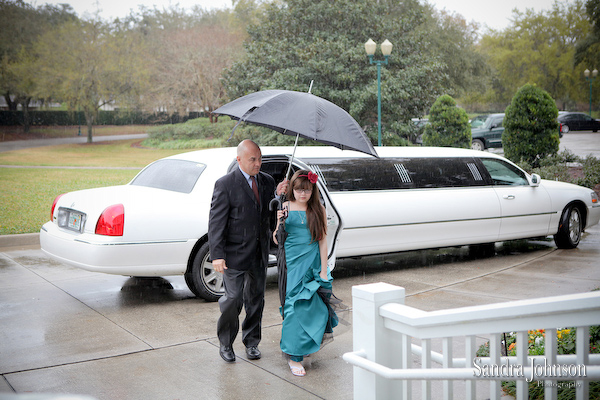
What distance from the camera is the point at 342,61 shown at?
2103 centimetres

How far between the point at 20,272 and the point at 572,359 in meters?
7.16

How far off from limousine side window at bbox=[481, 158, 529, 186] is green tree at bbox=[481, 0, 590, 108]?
35.1 metres

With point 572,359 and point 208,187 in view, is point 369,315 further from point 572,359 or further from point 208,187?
point 208,187

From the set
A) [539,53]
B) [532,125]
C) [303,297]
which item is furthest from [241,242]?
[539,53]

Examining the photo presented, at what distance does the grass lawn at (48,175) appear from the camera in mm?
11953

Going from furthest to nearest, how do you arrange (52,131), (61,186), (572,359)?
(52,131), (61,186), (572,359)

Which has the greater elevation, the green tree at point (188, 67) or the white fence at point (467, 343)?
the green tree at point (188, 67)

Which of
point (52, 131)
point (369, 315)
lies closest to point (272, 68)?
point (52, 131)

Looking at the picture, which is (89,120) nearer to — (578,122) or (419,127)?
(419,127)

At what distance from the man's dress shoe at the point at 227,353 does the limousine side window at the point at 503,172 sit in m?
Result: 5.38

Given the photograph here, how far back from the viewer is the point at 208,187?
20.7 feet

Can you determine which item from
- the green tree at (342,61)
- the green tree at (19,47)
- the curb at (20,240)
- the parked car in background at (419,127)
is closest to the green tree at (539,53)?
the parked car in background at (419,127)

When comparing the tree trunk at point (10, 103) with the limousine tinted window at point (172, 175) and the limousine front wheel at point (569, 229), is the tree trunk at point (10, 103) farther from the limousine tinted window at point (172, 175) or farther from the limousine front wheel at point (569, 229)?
the limousine front wheel at point (569, 229)

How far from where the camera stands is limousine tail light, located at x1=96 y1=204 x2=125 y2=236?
5836 mm
